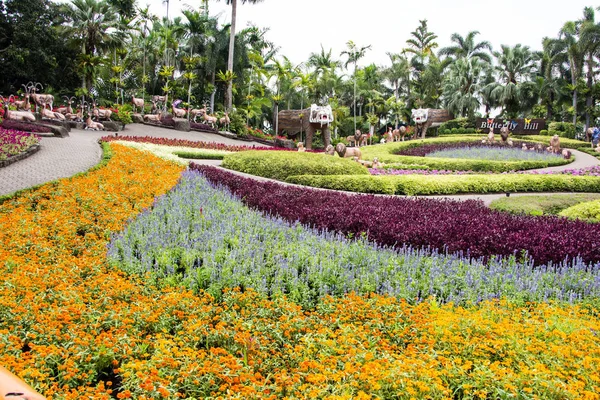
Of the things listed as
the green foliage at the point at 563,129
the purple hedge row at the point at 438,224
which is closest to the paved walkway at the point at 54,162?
the purple hedge row at the point at 438,224

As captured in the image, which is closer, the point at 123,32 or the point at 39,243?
the point at 39,243

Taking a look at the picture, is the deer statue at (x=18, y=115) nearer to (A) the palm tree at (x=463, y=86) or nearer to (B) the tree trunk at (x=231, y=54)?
(B) the tree trunk at (x=231, y=54)

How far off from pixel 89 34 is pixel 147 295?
3103 cm

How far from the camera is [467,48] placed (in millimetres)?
51125

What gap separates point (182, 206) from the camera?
7.93 metres

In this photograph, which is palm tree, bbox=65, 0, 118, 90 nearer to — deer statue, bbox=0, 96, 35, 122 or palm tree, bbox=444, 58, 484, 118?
deer statue, bbox=0, 96, 35, 122

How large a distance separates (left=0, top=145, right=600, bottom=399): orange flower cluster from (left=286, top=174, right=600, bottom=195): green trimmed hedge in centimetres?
730

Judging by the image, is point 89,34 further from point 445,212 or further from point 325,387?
point 325,387

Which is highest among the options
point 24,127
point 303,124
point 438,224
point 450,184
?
point 303,124

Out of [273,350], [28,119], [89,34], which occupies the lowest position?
[273,350]

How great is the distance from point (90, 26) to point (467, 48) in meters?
37.7

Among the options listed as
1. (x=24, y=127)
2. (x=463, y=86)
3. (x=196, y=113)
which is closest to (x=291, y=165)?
(x=24, y=127)

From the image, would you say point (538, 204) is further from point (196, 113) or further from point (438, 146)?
point (196, 113)

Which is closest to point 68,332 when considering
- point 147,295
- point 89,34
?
point 147,295
